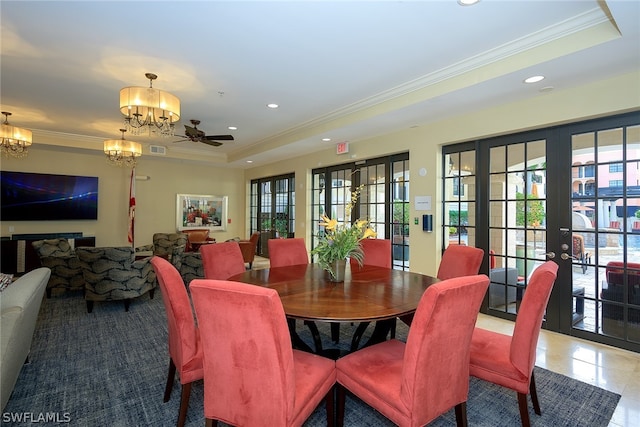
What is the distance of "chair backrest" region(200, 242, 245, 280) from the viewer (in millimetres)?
3115

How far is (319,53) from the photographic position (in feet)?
9.87

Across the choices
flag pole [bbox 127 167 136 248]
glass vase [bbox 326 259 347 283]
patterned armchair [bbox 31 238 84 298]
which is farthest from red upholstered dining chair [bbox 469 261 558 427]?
flag pole [bbox 127 167 136 248]

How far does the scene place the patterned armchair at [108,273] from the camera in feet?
12.9

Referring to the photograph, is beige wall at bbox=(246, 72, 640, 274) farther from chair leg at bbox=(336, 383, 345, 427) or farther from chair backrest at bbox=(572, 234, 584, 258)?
chair leg at bbox=(336, 383, 345, 427)

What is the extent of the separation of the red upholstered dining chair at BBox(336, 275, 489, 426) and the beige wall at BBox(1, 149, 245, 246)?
7.49 metres

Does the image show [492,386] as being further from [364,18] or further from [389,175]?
[389,175]

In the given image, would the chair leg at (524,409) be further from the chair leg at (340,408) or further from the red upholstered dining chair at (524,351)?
the chair leg at (340,408)

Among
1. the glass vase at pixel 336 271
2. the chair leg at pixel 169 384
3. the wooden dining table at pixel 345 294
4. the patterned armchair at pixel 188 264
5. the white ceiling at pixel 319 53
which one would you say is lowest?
the chair leg at pixel 169 384

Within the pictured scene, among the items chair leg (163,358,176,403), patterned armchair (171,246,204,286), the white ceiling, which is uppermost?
the white ceiling

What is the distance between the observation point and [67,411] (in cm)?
208

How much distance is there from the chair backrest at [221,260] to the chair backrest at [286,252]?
0.41 m

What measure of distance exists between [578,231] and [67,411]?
15.3 feet

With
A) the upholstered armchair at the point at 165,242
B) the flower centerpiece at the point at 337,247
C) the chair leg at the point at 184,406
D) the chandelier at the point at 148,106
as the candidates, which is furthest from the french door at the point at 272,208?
the chair leg at the point at 184,406

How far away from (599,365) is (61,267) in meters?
6.30
